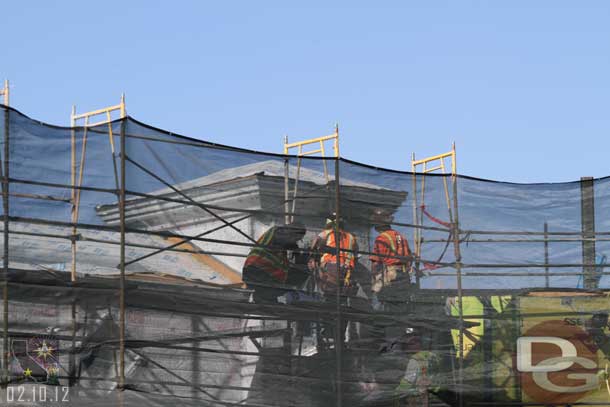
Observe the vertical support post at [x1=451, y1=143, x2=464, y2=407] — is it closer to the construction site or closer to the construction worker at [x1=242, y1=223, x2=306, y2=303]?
the construction site

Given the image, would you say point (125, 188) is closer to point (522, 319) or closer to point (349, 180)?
point (349, 180)

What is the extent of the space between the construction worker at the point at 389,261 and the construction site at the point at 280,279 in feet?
0.10

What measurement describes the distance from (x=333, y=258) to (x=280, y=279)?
0.84 m

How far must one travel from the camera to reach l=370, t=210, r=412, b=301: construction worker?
1581cm

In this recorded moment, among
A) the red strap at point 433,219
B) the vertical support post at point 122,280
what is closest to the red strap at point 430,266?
the red strap at point 433,219

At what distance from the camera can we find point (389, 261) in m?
16.0

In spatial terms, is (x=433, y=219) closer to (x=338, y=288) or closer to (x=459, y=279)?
(x=459, y=279)

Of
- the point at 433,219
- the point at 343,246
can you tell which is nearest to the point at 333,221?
the point at 343,246

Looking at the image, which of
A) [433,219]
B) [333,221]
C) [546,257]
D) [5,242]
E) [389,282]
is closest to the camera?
[5,242]

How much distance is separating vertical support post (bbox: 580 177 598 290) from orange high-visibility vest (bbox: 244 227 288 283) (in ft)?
14.5

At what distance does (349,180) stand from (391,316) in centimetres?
189

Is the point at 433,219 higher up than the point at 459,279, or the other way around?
the point at 433,219

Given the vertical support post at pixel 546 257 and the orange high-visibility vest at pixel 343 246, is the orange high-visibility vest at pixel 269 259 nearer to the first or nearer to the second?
the orange high-visibility vest at pixel 343 246

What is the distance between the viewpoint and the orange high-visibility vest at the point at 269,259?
14805mm
